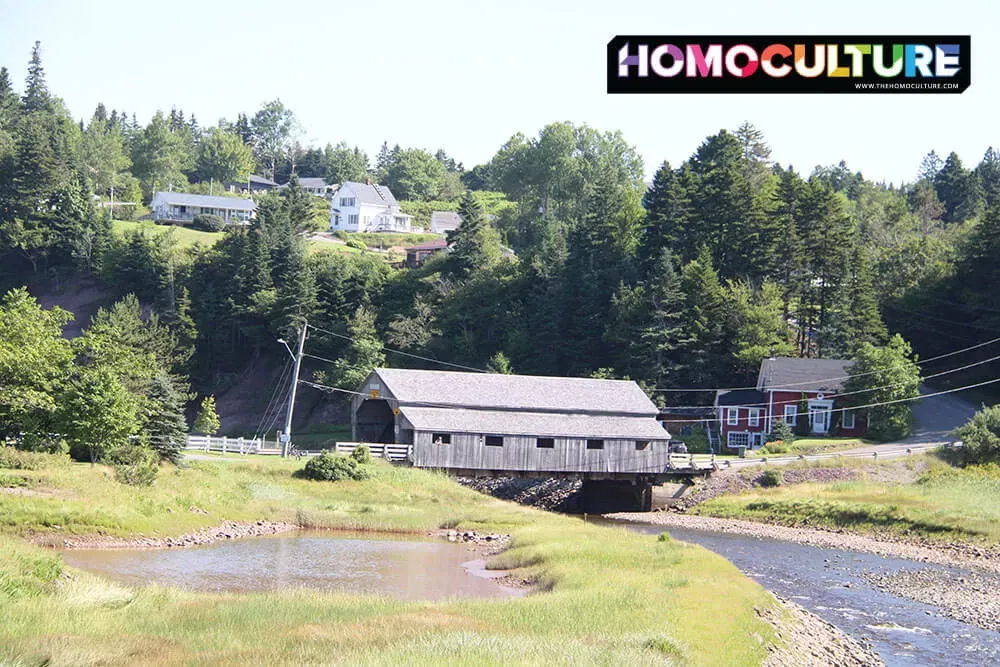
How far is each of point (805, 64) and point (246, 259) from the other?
78.4 meters

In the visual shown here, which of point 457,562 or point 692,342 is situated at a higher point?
point 692,342

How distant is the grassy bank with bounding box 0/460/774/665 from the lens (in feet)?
60.1

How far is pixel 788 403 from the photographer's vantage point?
6769 cm

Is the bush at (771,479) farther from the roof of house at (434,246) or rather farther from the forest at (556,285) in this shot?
the roof of house at (434,246)

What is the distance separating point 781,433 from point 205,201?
283 ft

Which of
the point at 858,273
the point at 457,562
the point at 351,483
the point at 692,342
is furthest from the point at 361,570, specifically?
the point at 858,273

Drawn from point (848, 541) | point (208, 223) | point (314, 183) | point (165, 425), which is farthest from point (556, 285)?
point (314, 183)

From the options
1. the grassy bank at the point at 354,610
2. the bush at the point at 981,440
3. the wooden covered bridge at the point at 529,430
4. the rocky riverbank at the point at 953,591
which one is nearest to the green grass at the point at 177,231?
the wooden covered bridge at the point at 529,430

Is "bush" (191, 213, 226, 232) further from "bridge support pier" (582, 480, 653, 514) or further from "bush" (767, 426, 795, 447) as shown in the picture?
"bush" (767, 426, 795, 447)

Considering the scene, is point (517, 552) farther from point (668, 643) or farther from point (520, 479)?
point (520, 479)

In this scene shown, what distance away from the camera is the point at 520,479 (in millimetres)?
63312

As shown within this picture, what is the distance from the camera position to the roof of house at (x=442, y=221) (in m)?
138

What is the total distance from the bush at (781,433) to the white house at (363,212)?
2977 inches

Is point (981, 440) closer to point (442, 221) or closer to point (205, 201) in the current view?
point (442, 221)
